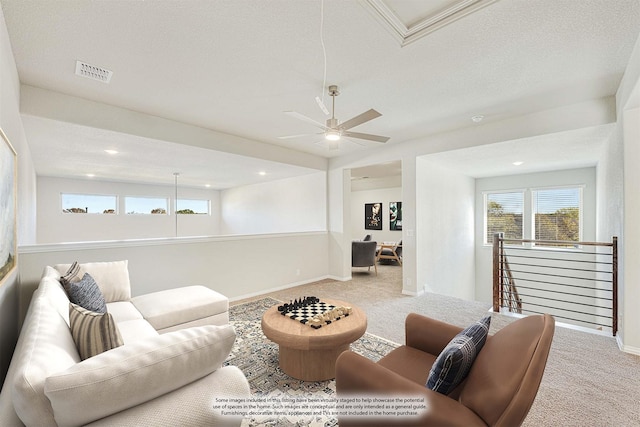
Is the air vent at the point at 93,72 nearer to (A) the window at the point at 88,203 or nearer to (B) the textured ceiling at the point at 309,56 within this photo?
(B) the textured ceiling at the point at 309,56

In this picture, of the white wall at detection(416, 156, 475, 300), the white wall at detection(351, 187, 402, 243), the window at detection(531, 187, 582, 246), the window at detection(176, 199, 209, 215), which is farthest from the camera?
the window at detection(176, 199, 209, 215)

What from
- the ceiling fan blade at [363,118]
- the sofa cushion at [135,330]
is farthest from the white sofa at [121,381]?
the ceiling fan blade at [363,118]

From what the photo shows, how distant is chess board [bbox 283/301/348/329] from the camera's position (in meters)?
2.25

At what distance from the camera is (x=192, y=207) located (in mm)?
8703

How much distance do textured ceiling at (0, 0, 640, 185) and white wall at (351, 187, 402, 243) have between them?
4.81 metres

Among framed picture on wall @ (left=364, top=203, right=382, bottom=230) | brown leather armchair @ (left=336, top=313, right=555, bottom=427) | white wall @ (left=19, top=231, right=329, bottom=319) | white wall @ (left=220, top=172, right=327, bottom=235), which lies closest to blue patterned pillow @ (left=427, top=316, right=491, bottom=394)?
brown leather armchair @ (left=336, top=313, right=555, bottom=427)

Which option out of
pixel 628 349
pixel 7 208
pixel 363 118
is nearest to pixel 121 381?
pixel 7 208

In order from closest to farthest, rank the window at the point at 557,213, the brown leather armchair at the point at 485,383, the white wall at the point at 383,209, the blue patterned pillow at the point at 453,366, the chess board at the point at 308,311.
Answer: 1. the brown leather armchair at the point at 485,383
2. the blue patterned pillow at the point at 453,366
3. the chess board at the point at 308,311
4. the window at the point at 557,213
5. the white wall at the point at 383,209

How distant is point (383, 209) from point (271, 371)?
6.74 metres

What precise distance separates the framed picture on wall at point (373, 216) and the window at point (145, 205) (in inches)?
241

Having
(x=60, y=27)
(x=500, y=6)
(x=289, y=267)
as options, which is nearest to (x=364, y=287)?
(x=289, y=267)

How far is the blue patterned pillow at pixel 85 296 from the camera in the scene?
2002mm

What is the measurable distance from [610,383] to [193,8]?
158 inches

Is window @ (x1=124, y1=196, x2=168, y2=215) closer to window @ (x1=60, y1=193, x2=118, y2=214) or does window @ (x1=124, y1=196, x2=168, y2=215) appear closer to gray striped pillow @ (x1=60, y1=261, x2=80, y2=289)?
window @ (x1=60, y1=193, x2=118, y2=214)
